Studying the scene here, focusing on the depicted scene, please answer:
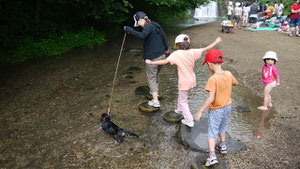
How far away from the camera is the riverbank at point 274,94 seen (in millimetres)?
3279

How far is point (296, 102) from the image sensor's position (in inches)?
198

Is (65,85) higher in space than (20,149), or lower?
higher

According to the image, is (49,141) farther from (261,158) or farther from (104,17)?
(104,17)

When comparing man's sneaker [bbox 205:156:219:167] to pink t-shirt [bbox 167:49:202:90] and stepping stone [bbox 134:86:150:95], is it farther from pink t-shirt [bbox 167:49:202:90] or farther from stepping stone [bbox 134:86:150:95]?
stepping stone [bbox 134:86:150:95]

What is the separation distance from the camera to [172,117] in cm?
440

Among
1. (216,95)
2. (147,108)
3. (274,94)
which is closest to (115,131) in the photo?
(147,108)

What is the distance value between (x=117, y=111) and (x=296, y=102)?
160 inches

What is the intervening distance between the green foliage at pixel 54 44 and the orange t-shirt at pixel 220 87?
8252mm

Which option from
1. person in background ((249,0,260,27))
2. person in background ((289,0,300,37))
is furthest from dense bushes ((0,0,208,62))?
person in background ((289,0,300,37))

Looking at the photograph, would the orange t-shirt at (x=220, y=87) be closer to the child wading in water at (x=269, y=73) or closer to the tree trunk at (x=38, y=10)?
the child wading in water at (x=269, y=73)

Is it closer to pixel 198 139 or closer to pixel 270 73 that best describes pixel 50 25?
pixel 198 139

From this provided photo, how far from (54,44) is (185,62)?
805cm

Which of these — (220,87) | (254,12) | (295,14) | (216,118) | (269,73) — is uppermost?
(254,12)

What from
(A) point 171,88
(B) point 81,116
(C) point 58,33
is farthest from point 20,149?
(C) point 58,33
